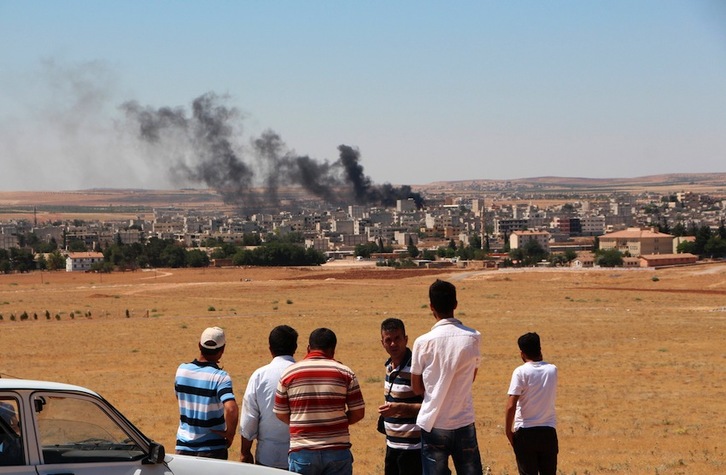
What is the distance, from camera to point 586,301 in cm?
5722

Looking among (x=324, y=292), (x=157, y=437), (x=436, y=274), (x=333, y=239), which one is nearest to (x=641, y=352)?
(x=157, y=437)

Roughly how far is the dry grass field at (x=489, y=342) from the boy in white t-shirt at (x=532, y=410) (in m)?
4.14

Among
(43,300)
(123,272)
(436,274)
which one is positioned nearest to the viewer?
(43,300)

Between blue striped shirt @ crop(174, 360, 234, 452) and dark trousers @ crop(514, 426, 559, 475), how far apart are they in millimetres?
2307

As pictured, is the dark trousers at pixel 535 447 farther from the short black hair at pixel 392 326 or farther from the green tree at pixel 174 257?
the green tree at pixel 174 257

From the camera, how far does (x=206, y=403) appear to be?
304 inches

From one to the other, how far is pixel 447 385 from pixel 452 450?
45 cm

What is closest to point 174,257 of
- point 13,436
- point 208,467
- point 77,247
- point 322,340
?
point 77,247

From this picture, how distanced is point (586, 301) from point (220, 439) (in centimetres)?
5106

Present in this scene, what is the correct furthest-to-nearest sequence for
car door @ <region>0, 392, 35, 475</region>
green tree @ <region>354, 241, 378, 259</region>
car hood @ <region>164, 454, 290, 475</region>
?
green tree @ <region>354, 241, 378, 259</region> → car hood @ <region>164, 454, 290, 475</region> → car door @ <region>0, 392, 35, 475</region>

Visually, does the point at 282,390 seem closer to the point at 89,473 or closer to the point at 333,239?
the point at 89,473

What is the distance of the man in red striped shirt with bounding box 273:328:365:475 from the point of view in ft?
23.9

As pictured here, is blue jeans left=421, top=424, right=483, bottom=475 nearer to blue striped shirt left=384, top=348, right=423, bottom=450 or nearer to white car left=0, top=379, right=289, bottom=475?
blue striped shirt left=384, top=348, right=423, bottom=450

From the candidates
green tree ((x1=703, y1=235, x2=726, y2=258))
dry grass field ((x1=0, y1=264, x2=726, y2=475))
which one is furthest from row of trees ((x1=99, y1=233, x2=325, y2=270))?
green tree ((x1=703, y1=235, x2=726, y2=258))
